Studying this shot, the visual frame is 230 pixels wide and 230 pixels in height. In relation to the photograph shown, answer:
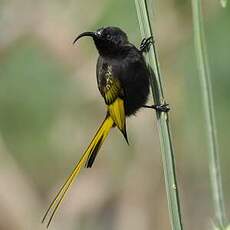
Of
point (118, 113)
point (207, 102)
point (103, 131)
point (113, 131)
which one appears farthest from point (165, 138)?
point (113, 131)

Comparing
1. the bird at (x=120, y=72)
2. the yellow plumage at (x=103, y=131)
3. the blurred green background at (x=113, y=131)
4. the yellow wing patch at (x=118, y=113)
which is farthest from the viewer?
the blurred green background at (x=113, y=131)

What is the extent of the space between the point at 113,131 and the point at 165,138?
10.4 ft

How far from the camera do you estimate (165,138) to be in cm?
189

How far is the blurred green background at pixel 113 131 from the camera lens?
14.3 ft

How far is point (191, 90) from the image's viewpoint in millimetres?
4629

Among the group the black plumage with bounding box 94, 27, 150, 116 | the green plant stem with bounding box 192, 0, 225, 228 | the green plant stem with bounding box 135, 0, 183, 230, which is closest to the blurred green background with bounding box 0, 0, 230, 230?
the black plumage with bounding box 94, 27, 150, 116

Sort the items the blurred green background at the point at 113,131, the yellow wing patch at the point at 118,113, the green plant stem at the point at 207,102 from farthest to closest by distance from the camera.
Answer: the blurred green background at the point at 113,131 → the yellow wing patch at the point at 118,113 → the green plant stem at the point at 207,102

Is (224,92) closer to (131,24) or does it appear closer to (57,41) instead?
(131,24)

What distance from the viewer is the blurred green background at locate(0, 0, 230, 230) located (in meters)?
4.34

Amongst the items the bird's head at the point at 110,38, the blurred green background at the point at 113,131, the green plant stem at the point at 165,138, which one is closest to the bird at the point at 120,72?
the bird's head at the point at 110,38

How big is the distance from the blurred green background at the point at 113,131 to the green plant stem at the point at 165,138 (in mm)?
2163

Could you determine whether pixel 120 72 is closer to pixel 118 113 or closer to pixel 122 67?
pixel 122 67

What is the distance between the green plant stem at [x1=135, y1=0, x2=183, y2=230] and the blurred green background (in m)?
2.16

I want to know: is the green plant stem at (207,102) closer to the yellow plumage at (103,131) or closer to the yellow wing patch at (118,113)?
the yellow plumage at (103,131)
